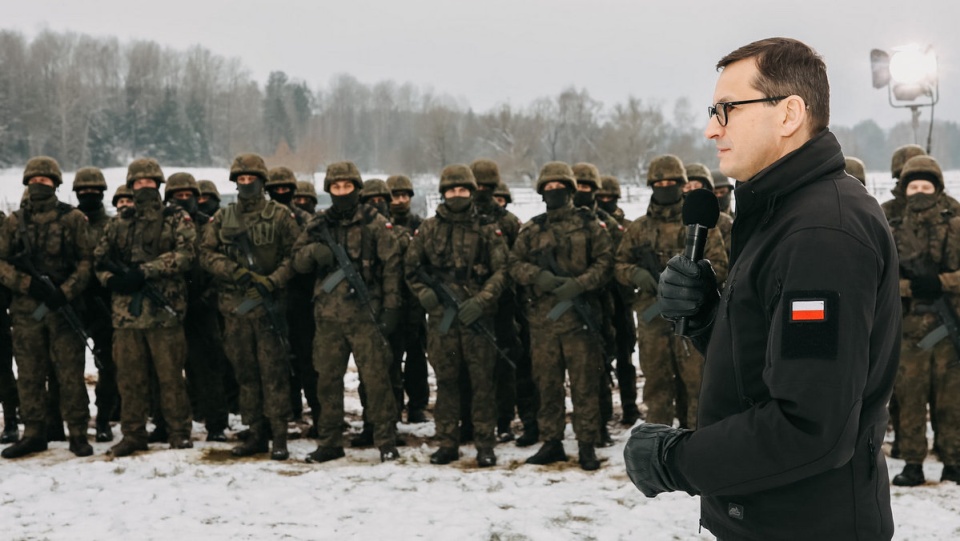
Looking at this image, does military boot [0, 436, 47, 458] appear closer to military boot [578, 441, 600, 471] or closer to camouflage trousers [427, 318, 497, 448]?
camouflage trousers [427, 318, 497, 448]

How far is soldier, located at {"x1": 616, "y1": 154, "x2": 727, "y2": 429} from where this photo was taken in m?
6.34

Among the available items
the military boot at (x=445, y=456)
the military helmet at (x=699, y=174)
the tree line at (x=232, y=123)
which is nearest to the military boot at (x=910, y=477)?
the military helmet at (x=699, y=174)

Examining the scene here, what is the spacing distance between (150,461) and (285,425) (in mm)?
1094

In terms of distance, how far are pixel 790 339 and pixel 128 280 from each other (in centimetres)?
623

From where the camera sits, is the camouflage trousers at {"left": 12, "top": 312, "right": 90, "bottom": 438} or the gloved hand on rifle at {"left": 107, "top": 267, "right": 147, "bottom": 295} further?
the camouflage trousers at {"left": 12, "top": 312, "right": 90, "bottom": 438}

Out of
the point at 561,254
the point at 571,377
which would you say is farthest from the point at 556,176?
the point at 571,377

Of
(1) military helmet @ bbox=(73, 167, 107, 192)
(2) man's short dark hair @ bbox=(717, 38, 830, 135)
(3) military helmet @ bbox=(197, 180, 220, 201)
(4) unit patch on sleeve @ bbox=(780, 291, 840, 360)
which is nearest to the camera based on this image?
(4) unit patch on sleeve @ bbox=(780, 291, 840, 360)

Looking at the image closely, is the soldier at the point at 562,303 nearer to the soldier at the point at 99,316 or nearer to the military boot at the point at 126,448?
the military boot at the point at 126,448

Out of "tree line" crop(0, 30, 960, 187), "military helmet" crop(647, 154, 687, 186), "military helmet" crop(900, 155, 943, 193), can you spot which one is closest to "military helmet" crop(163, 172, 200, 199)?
"military helmet" crop(647, 154, 687, 186)

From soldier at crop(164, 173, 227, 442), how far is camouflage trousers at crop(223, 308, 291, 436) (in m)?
0.80

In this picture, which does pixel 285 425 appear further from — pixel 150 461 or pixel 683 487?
pixel 683 487

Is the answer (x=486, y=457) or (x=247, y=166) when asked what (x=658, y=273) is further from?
(x=247, y=166)

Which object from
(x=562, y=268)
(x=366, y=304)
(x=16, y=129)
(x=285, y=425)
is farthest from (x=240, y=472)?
(x=16, y=129)

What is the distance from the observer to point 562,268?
21.8ft
